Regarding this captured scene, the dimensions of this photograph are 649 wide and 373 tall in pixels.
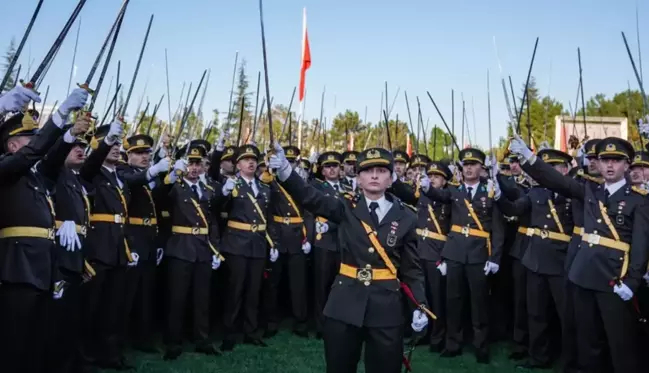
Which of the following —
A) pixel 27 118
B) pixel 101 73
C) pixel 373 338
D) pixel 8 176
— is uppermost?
pixel 101 73

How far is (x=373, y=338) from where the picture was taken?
14.1 ft

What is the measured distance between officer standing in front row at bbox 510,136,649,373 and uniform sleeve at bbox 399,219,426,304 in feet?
5.42

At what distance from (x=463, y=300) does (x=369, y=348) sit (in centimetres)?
377

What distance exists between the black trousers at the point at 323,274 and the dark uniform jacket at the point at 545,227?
2.67 m

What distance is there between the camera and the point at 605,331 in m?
5.46

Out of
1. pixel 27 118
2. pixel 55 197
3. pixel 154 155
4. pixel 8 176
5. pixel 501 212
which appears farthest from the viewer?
pixel 154 155

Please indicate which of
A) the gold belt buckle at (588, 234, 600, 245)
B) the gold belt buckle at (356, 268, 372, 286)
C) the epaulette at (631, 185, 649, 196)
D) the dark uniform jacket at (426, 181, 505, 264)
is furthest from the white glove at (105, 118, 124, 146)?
the epaulette at (631, 185, 649, 196)

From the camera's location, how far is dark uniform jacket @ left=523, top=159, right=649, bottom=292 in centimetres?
530

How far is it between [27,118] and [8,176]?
572mm

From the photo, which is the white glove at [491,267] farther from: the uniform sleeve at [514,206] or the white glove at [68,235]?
the white glove at [68,235]

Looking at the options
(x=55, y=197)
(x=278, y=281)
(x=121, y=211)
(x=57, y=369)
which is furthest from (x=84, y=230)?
(x=278, y=281)

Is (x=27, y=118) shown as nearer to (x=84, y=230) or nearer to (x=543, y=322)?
(x=84, y=230)

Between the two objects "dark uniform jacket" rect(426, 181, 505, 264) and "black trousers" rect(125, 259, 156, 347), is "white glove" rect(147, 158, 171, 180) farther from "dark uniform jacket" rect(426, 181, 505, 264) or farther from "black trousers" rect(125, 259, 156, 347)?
"dark uniform jacket" rect(426, 181, 505, 264)

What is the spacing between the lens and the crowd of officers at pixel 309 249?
4.36 meters
